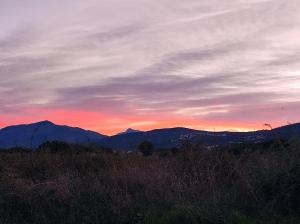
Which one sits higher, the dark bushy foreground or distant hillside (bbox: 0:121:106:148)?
distant hillside (bbox: 0:121:106:148)

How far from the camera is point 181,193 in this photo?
1152cm

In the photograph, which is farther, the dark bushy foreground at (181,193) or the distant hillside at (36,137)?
the distant hillside at (36,137)

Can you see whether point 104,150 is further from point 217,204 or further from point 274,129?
point 217,204

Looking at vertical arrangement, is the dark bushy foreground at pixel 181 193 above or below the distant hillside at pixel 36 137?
below

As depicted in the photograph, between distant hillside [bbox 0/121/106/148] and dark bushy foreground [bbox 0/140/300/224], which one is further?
distant hillside [bbox 0/121/106/148]

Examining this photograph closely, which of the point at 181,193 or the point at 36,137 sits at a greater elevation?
the point at 36,137

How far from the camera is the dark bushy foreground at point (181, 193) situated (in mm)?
10359

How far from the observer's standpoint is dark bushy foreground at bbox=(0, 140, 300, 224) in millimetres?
10359

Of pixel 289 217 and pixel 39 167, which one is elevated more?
pixel 39 167

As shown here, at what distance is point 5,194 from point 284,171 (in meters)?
6.02

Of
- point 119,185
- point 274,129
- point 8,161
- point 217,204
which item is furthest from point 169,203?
point 8,161

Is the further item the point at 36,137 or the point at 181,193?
the point at 36,137

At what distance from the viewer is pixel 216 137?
48.5 feet

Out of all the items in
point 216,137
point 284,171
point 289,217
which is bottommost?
point 289,217
